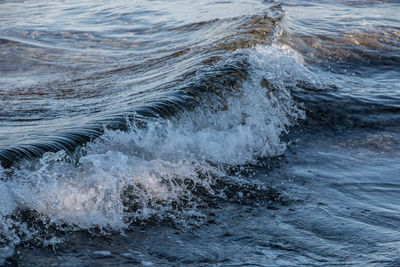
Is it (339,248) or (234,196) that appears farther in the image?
(234,196)

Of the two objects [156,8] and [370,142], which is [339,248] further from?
[156,8]

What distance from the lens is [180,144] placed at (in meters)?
4.68

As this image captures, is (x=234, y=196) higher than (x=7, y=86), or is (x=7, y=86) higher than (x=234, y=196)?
(x=7, y=86)

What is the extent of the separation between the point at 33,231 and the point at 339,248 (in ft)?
6.71

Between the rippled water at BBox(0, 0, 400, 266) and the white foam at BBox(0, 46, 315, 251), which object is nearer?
the rippled water at BBox(0, 0, 400, 266)

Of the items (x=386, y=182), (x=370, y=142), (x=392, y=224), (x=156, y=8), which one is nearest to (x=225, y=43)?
(x=370, y=142)

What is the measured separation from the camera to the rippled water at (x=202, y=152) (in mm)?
3305

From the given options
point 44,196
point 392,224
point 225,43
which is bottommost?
point 392,224

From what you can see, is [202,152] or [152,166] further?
[202,152]

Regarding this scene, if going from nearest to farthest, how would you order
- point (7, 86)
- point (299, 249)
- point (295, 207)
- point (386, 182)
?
1. point (299, 249)
2. point (295, 207)
3. point (386, 182)
4. point (7, 86)

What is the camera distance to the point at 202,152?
475 cm

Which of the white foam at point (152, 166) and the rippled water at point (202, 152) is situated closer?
the rippled water at point (202, 152)

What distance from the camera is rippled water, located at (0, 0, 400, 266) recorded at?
3305mm

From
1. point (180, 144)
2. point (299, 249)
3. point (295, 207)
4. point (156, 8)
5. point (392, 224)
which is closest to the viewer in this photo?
point (299, 249)
